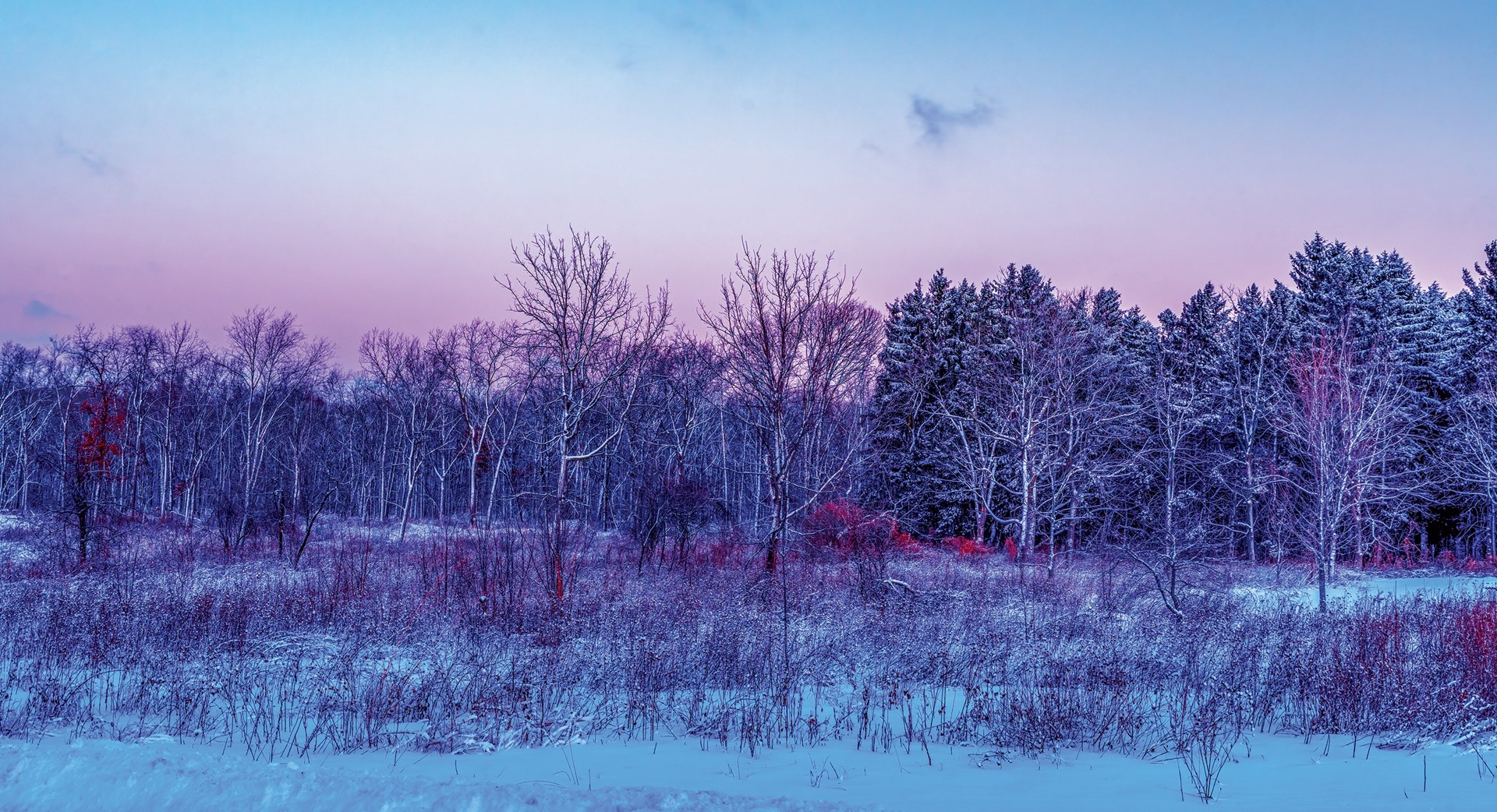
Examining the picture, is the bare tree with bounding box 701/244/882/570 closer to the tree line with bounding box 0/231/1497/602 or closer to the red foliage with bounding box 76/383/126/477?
the tree line with bounding box 0/231/1497/602

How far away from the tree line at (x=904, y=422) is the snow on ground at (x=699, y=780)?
7037 mm

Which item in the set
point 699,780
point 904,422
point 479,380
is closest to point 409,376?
point 479,380

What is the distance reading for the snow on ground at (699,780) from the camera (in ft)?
15.3

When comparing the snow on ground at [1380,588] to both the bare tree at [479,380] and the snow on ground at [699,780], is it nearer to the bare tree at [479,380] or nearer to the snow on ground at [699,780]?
the snow on ground at [699,780]

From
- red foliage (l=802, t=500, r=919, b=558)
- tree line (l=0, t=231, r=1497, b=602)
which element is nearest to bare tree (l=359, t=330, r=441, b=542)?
tree line (l=0, t=231, r=1497, b=602)

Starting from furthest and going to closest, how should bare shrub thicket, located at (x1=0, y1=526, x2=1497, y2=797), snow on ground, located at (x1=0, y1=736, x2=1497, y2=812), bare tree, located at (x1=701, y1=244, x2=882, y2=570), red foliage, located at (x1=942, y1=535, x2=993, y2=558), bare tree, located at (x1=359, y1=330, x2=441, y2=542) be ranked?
bare tree, located at (x1=359, y1=330, x2=441, y2=542)
red foliage, located at (x1=942, y1=535, x2=993, y2=558)
bare tree, located at (x1=701, y1=244, x2=882, y2=570)
bare shrub thicket, located at (x1=0, y1=526, x2=1497, y2=797)
snow on ground, located at (x1=0, y1=736, x2=1497, y2=812)

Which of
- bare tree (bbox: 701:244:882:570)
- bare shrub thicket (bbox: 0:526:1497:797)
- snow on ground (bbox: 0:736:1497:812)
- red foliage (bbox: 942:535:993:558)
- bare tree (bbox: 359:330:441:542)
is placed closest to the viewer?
snow on ground (bbox: 0:736:1497:812)

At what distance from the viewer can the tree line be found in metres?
15.7

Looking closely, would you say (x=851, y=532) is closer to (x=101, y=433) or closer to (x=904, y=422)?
(x=904, y=422)

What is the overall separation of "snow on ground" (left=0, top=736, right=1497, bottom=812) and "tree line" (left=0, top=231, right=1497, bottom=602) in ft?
23.1

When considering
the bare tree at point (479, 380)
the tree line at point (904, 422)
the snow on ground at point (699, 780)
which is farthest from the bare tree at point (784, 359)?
the bare tree at point (479, 380)

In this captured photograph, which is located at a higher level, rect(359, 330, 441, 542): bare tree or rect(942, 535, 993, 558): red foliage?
rect(359, 330, 441, 542): bare tree

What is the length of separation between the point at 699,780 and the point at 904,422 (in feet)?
100

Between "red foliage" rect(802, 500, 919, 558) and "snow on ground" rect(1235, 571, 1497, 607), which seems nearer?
"red foliage" rect(802, 500, 919, 558)
